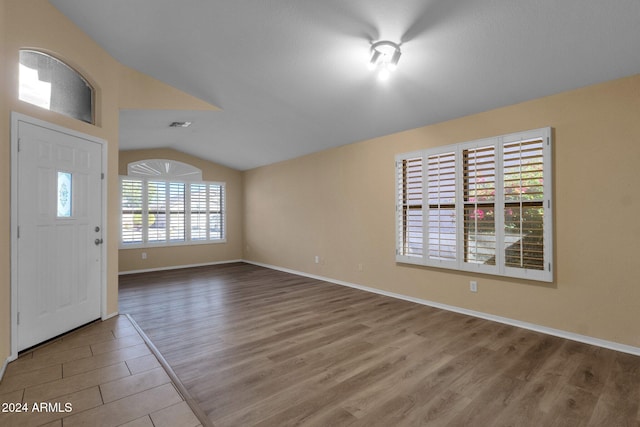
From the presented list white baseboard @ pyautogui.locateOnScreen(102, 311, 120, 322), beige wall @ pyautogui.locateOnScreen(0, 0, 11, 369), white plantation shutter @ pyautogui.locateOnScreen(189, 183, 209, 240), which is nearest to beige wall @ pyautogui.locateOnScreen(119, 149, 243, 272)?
white plantation shutter @ pyautogui.locateOnScreen(189, 183, 209, 240)

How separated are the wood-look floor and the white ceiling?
8.29ft

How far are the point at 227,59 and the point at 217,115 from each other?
5.54ft

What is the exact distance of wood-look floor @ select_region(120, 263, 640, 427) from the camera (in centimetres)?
195

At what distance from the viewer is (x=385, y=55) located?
2.93 m

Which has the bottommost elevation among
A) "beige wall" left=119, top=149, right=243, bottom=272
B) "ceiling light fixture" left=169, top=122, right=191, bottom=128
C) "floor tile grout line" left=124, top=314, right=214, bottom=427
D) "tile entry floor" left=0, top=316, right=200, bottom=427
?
"floor tile grout line" left=124, top=314, right=214, bottom=427

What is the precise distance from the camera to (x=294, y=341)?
306 cm

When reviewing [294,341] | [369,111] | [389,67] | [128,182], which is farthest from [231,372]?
[128,182]

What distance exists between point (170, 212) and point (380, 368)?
251 inches

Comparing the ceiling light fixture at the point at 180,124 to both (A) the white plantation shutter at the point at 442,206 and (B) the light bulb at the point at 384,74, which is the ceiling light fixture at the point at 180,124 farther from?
(A) the white plantation shutter at the point at 442,206

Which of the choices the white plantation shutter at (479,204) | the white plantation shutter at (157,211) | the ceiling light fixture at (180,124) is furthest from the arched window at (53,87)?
the white plantation shutter at (479,204)

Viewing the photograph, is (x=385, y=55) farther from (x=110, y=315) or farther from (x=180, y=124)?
(x=110, y=315)

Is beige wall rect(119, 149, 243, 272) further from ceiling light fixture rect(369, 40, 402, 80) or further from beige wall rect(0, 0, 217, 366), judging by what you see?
ceiling light fixture rect(369, 40, 402, 80)

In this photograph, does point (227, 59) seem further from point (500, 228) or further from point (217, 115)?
point (500, 228)

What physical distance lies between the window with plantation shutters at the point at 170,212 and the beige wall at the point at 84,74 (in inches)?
128
